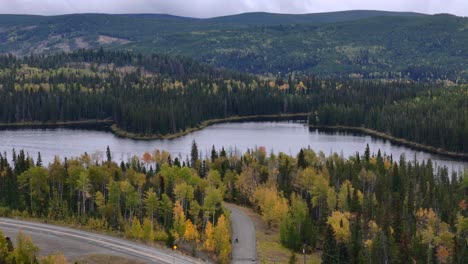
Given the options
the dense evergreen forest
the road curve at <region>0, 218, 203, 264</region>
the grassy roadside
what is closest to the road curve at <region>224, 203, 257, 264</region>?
the grassy roadside

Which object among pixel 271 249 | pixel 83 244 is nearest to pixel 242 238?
pixel 271 249

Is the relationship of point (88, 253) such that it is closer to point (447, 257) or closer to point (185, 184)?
point (185, 184)

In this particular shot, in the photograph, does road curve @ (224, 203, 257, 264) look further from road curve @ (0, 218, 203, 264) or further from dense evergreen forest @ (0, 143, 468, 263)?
road curve @ (0, 218, 203, 264)

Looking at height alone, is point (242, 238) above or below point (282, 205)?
below

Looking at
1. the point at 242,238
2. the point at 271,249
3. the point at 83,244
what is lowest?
the point at 271,249

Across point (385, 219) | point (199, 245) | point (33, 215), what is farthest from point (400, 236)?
point (33, 215)

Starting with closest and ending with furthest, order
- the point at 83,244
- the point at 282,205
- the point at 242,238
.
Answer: the point at 83,244
the point at 242,238
the point at 282,205

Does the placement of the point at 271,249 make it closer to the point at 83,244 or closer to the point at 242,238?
the point at 242,238

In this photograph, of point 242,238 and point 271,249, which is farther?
point 242,238
